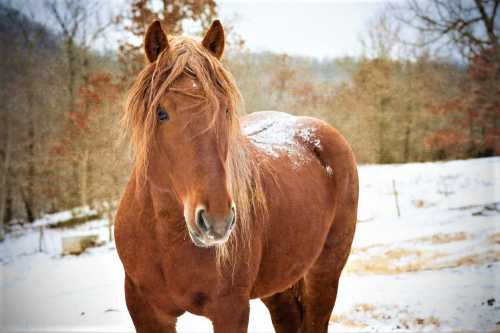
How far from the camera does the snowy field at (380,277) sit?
4680 millimetres

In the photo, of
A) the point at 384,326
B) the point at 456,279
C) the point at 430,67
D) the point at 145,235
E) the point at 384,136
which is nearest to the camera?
the point at 145,235

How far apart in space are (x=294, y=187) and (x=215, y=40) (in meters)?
1.12

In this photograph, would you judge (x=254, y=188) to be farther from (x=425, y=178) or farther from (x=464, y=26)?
(x=425, y=178)

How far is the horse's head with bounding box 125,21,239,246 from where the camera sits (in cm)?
136

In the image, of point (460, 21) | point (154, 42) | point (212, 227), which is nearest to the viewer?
point (212, 227)

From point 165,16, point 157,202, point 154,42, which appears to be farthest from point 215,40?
point 165,16

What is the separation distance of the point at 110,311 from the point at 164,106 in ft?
15.6

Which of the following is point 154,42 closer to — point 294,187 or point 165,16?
point 294,187

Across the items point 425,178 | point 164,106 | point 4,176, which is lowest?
point 425,178

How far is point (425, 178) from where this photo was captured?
1559cm

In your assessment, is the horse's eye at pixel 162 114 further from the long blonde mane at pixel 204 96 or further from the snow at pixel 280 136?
the snow at pixel 280 136

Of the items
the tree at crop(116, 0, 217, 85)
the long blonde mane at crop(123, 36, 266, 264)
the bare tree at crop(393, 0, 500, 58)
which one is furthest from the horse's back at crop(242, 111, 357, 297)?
the bare tree at crop(393, 0, 500, 58)

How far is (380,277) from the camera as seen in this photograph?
6.46 metres

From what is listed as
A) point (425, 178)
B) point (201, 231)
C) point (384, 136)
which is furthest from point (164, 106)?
point (384, 136)
